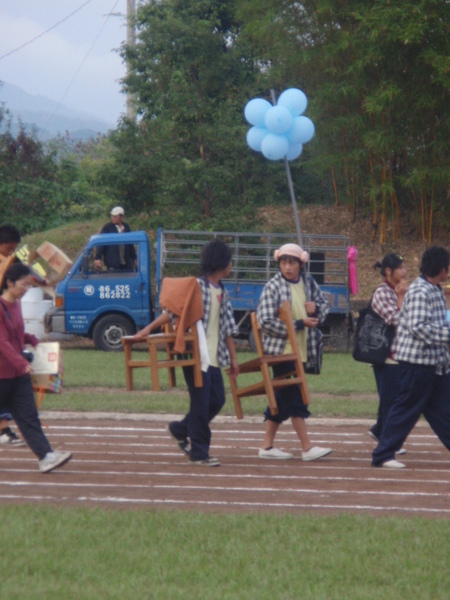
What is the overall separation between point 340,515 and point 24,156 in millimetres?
27148

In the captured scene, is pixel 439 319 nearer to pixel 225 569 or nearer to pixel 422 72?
pixel 225 569

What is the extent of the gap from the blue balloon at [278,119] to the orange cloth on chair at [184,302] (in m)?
3.28

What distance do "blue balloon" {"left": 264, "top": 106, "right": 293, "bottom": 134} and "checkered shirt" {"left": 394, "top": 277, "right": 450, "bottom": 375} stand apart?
3.30 metres

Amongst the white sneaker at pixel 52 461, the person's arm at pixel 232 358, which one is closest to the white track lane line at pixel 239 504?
the white sneaker at pixel 52 461

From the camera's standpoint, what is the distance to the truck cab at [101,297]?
65.0 feet

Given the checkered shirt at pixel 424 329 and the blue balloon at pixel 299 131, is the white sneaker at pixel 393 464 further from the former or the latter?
the blue balloon at pixel 299 131

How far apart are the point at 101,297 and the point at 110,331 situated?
67 centimetres

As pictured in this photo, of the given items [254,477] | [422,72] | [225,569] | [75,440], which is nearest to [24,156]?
[422,72]

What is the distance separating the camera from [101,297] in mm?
19781

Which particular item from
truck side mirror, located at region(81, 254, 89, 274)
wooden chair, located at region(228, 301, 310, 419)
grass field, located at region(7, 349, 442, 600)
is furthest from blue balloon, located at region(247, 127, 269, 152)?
truck side mirror, located at region(81, 254, 89, 274)

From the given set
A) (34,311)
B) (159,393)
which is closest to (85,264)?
(34,311)

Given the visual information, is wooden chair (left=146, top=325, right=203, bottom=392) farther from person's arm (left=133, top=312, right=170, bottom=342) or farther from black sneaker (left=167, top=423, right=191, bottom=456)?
black sneaker (left=167, top=423, right=191, bottom=456)

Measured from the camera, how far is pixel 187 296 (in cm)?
804

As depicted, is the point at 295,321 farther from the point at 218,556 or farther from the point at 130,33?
the point at 130,33
